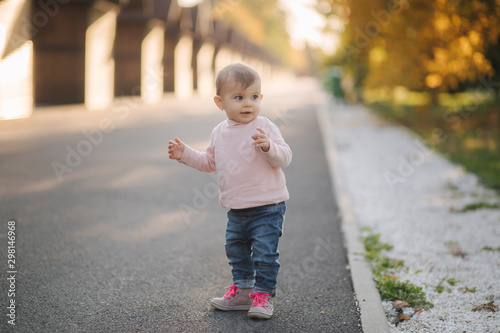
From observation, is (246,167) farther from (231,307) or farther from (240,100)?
(231,307)

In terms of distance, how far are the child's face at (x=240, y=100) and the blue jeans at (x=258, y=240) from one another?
1.94 ft

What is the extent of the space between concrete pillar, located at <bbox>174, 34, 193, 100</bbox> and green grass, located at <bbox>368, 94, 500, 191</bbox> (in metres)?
14.3

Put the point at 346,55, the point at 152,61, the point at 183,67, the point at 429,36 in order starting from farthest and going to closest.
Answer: the point at 183,67 < the point at 152,61 < the point at 346,55 < the point at 429,36

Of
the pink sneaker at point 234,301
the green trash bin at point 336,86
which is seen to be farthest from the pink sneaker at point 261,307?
the green trash bin at point 336,86

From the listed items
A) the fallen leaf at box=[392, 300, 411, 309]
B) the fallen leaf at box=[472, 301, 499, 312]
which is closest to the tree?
the fallen leaf at box=[472, 301, 499, 312]

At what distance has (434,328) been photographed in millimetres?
3027

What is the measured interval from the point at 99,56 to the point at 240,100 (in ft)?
60.2

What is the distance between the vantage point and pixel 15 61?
47.8ft

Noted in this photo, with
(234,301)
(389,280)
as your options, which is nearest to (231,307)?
(234,301)

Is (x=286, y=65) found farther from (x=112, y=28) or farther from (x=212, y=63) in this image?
(x=112, y=28)

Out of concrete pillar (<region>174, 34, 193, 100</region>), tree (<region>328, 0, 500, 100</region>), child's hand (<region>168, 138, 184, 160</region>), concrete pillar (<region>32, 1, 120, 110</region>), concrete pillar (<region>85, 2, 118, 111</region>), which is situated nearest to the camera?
child's hand (<region>168, 138, 184, 160</region>)

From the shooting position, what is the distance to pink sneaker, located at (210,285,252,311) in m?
3.27

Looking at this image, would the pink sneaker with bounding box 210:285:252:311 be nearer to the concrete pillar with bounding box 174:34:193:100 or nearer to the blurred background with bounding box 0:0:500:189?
the blurred background with bounding box 0:0:500:189

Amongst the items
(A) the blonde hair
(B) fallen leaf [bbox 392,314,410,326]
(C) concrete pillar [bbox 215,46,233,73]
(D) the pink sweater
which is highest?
(C) concrete pillar [bbox 215,46,233,73]
